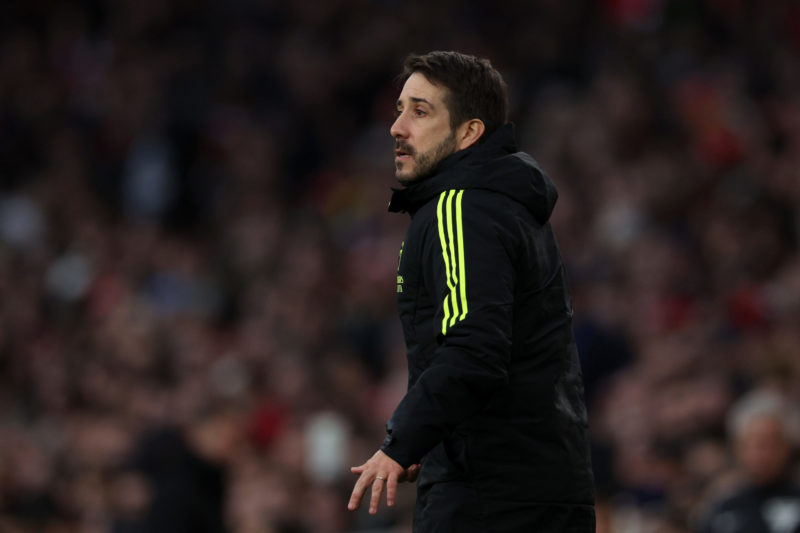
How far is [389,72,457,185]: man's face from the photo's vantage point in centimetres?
359

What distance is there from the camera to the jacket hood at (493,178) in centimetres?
348

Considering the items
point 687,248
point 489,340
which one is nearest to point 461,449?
Answer: point 489,340

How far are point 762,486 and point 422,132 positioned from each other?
3234 mm

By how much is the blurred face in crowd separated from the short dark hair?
9.71ft

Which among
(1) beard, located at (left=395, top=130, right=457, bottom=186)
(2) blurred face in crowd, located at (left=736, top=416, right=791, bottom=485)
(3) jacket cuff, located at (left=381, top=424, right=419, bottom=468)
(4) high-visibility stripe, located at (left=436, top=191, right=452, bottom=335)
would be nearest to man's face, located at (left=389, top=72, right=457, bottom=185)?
(1) beard, located at (left=395, top=130, right=457, bottom=186)

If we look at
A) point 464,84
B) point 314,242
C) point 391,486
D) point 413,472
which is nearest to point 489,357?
point 391,486

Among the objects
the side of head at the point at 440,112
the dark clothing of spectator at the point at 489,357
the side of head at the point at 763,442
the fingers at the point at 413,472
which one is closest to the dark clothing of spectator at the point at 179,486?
the side of head at the point at 763,442

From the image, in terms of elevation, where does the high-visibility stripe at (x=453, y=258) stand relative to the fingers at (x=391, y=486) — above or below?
above

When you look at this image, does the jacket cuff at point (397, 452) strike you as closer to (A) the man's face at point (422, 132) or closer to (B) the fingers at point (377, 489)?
(B) the fingers at point (377, 489)

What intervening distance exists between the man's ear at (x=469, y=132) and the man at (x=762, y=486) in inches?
117

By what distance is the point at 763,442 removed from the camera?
6.16 m

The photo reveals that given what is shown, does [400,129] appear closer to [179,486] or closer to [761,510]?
[761,510]

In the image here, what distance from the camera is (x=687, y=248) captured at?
842 centimetres

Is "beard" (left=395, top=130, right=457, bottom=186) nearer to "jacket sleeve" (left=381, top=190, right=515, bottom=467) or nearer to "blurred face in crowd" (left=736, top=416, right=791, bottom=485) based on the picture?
"jacket sleeve" (left=381, top=190, right=515, bottom=467)
